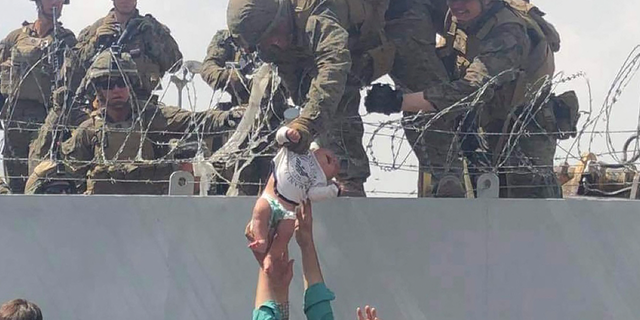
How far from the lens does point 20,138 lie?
704cm

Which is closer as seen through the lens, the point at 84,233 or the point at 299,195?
the point at 299,195

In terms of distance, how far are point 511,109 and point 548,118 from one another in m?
0.41

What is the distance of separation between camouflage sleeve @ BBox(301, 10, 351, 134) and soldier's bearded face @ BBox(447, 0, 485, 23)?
30.7 inches

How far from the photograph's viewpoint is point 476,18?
17.1 feet

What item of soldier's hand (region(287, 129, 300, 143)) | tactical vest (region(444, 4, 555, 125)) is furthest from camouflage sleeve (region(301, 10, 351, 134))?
tactical vest (region(444, 4, 555, 125))

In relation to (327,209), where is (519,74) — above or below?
above

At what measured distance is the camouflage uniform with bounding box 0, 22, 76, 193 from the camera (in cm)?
698

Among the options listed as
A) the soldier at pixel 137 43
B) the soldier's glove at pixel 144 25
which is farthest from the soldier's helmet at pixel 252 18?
the soldier's glove at pixel 144 25

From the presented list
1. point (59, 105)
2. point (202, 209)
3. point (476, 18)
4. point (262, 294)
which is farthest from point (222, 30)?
point (262, 294)

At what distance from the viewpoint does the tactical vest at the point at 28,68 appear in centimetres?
733

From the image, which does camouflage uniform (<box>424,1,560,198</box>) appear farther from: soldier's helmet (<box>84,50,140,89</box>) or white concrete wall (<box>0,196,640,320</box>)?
soldier's helmet (<box>84,50,140,89</box>)

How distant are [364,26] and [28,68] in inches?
133

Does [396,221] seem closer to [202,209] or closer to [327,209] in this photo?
[327,209]

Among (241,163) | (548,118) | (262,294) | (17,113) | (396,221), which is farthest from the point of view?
(17,113)
